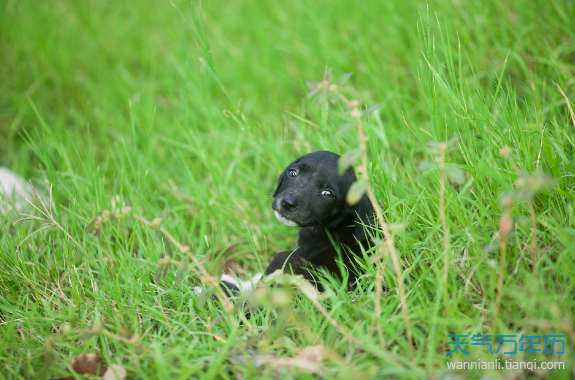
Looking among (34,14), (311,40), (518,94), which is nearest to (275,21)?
(311,40)

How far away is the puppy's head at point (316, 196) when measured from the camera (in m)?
2.49

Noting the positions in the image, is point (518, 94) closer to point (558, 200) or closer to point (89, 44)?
point (558, 200)

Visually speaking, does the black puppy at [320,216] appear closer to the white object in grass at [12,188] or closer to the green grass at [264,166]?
the green grass at [264,166]

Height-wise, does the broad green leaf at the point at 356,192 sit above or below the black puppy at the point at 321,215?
above

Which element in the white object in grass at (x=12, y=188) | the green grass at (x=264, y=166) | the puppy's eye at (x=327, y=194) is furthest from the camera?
the white object in grass at (x=12, y=188)

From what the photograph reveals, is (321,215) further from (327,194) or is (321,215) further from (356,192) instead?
(356,192)

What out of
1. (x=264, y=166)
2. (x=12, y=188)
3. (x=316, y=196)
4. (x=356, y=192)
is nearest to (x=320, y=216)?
(x=316, y=196)

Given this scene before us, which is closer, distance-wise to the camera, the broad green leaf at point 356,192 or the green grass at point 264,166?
the broad green leaf at point 356,192

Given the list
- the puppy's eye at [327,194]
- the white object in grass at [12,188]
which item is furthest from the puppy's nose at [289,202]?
the white object in grass at [12,188]

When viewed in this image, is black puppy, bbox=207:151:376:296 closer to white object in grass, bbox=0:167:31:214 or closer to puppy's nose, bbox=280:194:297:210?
puppy's nose, bbox=280:194:297:210

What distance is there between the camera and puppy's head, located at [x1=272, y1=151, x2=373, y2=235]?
8.16 feet

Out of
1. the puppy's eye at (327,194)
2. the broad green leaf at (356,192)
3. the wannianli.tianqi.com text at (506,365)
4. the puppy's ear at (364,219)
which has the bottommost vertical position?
the wannianli.tianqi.com text at (506,365)

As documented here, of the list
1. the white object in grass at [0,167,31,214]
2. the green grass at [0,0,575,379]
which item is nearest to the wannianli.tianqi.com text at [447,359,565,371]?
the green grass at [0,0,575,379]

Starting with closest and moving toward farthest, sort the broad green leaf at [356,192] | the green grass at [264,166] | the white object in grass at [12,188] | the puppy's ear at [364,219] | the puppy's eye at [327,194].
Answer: the broad green leaf at [356,192]
the green grass at [264,166]
the puppy's ear at [364,219]
the puppy's eye at [327,194]
the white object in grass at [12,188]
